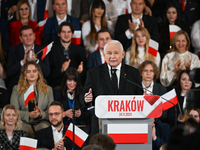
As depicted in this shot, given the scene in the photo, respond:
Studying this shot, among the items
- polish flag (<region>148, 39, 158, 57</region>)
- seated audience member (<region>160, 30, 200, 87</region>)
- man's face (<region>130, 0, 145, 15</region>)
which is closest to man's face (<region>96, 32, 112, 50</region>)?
polish flag (<region>148, 39, 158, 57</region>)

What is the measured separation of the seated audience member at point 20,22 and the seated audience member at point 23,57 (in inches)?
20.1

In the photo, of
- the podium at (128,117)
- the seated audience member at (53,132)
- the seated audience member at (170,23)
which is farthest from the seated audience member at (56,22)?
the podium at (128,117)

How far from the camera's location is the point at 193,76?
1.37 meters

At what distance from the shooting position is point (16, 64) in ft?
17.1

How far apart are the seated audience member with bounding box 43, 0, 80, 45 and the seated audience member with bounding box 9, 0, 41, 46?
259mm

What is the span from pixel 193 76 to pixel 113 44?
6.70ft

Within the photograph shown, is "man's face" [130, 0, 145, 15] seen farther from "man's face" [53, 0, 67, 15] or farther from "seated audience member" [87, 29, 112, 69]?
"man's face" [53, 0, 67, 15]

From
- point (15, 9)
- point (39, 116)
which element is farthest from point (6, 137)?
point (15, 9)

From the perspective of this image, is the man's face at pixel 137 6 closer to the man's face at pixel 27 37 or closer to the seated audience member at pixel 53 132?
the man's face at pixel 27 37

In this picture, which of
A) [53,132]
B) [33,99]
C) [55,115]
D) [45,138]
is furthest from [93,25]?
[45,138]

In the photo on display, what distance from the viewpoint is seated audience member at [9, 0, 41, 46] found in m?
5.93

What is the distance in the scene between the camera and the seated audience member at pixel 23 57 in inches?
206

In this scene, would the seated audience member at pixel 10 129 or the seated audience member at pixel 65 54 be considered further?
the seated audience member at pixel 65 54

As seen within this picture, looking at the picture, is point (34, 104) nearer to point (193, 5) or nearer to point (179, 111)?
point (179, 111)
